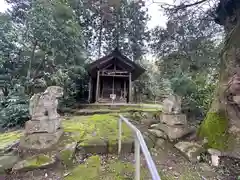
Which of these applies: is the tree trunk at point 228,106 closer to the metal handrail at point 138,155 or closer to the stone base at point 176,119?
the stone base at point 176,119

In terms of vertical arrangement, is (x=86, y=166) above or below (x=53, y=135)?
below

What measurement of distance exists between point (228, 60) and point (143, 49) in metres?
16.4

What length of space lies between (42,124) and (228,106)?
3.73 metres

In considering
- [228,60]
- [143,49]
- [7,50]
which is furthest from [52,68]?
[143,49]

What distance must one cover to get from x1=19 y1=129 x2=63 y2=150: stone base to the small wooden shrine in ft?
24.3

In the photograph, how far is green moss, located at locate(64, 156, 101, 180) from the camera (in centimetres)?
228

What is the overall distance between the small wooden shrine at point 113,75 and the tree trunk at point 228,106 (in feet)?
23.9

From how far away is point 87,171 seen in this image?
2.43m

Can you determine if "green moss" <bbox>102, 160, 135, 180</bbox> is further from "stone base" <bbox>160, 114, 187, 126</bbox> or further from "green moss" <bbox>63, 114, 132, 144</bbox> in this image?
"stone base" <bbox>160, 114, 187, 126</bbox>

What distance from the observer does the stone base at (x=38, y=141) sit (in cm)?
291

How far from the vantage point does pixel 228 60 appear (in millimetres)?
3660

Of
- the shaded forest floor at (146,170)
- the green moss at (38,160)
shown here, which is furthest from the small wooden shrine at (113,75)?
the green moss at (38,160)

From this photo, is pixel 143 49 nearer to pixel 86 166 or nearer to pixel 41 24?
pixel 41 24

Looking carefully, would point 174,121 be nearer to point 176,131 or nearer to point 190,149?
point 176,131
